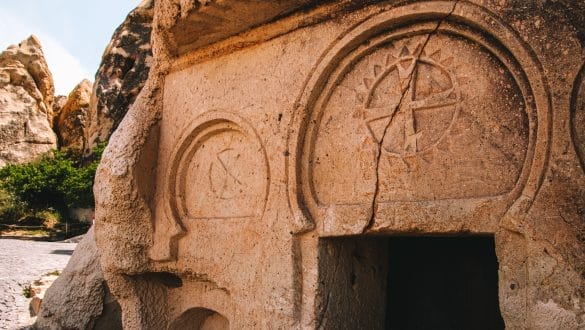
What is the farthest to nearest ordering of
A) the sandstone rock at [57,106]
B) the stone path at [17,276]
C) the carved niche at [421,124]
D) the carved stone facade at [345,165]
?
the sandstone rock at [57,106]
the stone path at [17,276]
the carved niche at [421,124]
the carved stone facade at [345,165]

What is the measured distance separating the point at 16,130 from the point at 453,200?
26.0 metres

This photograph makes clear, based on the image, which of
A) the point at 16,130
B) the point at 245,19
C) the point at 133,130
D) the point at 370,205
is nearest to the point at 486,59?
the point at 370,205

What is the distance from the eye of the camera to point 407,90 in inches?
90.9

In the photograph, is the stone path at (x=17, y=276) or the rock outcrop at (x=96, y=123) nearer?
the rock outcrop at (x=96, y=123)

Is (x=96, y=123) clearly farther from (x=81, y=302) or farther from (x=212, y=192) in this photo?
(x=212, y=192)

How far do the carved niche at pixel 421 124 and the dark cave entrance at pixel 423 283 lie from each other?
427 millimetres

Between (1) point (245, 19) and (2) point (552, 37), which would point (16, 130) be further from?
(2) point (552, 37)

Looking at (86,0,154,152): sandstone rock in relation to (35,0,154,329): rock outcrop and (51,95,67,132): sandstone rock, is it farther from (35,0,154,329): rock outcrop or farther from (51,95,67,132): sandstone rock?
(51,95,67,132): sandstone rock

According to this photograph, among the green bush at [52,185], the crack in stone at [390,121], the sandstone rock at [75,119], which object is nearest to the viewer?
the crack in stone at [390,121]

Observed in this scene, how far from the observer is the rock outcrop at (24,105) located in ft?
77.2

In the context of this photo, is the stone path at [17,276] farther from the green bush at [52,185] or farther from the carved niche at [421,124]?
the green bush at [52,185]

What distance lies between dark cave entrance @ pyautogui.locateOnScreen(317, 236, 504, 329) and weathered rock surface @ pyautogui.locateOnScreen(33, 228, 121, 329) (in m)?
2.57

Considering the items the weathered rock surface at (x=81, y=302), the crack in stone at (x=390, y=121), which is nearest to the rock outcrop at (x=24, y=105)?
the weathered rock surface at (x=81, y=302)

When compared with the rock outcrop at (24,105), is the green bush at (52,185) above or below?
below
